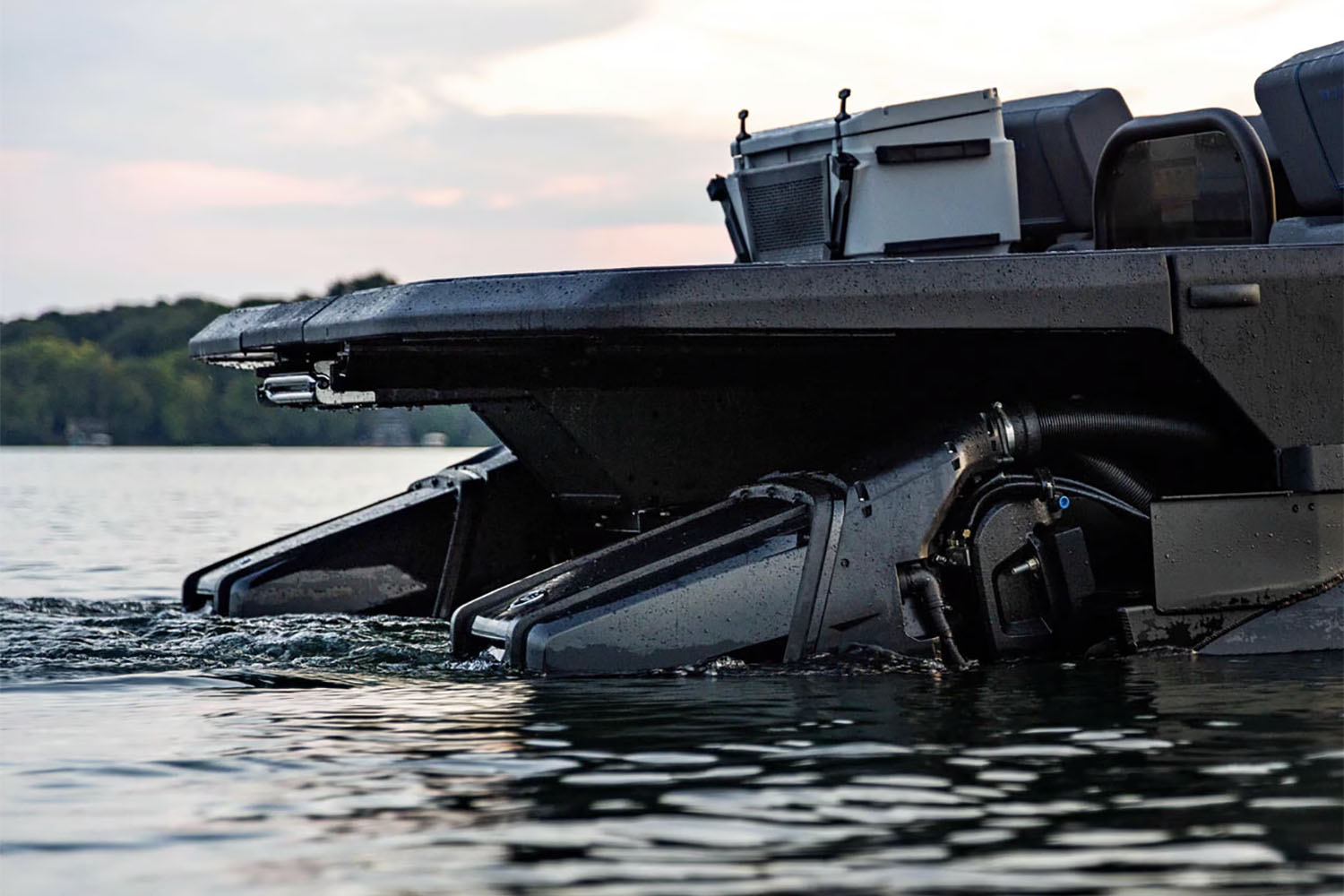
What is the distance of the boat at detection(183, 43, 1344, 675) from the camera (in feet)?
20.6

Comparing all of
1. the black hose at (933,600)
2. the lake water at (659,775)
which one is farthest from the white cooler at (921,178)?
the lake water at (659,775)

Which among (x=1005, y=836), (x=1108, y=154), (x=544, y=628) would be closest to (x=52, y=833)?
(x=1005, y=836)

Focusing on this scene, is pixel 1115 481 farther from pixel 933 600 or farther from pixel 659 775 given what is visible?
pixel 659 775

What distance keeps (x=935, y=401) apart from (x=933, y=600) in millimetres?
1282

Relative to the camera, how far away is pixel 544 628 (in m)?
6.21

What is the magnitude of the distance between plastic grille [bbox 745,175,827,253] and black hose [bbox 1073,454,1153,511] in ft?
7.18

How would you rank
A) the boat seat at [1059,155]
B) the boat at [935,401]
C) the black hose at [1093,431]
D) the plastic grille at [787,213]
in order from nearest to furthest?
the boat at [935,401], the black hose at [1093,431], the plastic grille at [787,213], the boat seat at [1059,155]

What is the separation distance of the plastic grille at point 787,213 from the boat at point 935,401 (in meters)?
0.25

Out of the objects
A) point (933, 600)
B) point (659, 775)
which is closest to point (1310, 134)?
point (933, 600)

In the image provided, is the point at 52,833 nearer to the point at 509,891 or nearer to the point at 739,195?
the point at 509,891

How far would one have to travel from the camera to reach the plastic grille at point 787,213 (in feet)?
28.8

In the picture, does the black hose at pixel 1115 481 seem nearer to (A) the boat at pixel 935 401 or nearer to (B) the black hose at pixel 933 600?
(A) the boat at pixel 935 401

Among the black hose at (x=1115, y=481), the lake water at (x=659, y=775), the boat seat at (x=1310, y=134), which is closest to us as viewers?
the lake water at (x=659, y=775)

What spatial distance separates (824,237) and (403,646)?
2.75 m
